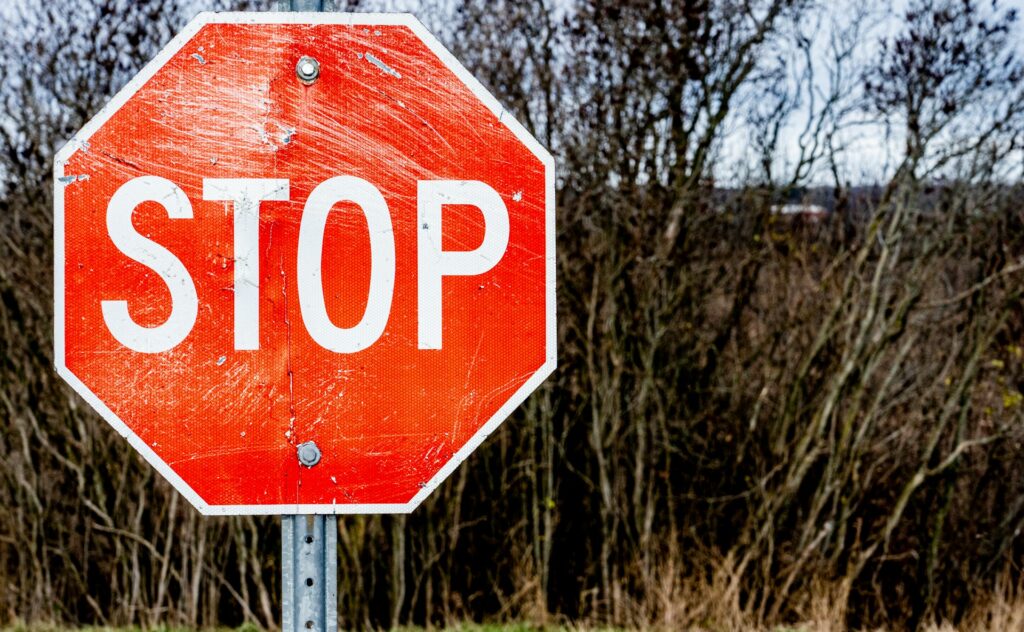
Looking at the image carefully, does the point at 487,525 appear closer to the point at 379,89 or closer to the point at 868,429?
the point at 868,429

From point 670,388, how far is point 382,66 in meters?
6.04

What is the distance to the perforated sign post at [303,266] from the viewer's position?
61.5 inches

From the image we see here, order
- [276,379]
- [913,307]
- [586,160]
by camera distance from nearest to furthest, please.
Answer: [276,379], [586,160], [913,307]

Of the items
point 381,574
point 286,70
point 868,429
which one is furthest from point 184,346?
point 868,429

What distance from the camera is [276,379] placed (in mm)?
1565

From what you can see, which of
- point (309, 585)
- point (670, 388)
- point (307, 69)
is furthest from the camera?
point (670, 388)

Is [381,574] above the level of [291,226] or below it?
below

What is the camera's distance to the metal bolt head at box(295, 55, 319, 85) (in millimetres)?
1606

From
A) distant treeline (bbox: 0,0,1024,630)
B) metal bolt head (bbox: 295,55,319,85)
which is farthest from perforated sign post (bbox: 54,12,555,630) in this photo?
distant treeline (bbox: 0,0,1024,630)

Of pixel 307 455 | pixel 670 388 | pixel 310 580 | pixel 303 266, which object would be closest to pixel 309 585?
pixel 310 580

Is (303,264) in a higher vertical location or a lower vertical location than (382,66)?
lower

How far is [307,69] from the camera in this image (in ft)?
5.27

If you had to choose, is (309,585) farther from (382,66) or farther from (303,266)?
(382,66)

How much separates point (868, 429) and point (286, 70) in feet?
22.3
